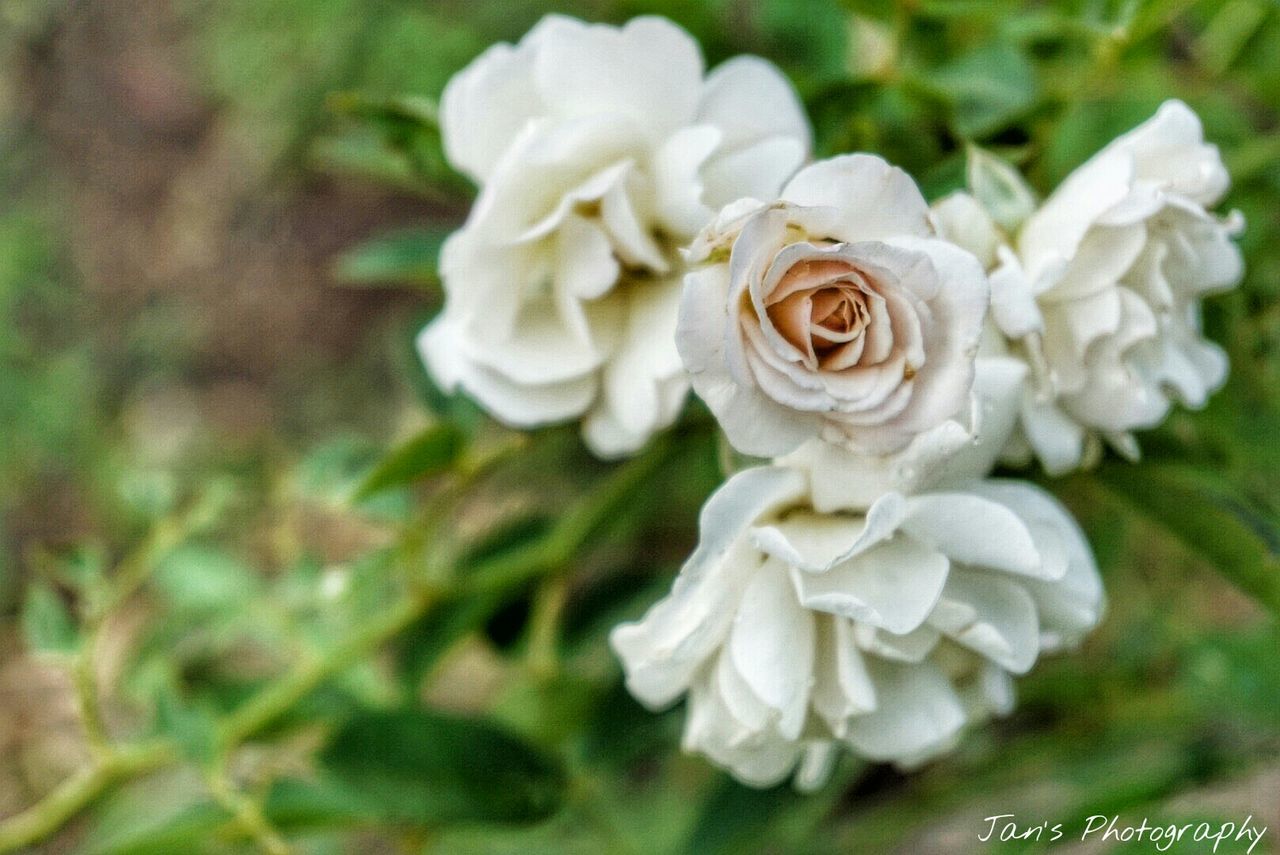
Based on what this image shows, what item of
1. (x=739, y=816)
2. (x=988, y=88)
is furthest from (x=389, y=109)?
(x=739, y=816)

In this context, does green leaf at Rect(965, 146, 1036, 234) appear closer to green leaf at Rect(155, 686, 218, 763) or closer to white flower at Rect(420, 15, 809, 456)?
white flower at Rect(420, 15, 809, 456)

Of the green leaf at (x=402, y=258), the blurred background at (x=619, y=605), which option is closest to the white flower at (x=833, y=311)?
the blurred background at (x=619, y=605)

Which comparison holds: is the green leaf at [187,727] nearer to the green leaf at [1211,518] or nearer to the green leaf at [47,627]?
the green leaf at [47,627]

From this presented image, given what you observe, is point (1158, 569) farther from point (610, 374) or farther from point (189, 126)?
point (189, 126)

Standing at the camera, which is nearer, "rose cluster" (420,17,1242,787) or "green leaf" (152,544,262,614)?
"rose cluster" (420,17,1242,787)

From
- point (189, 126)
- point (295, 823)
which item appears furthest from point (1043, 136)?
point (189, 126)

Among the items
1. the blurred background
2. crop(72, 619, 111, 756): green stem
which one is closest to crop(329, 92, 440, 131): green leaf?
the blurred background
